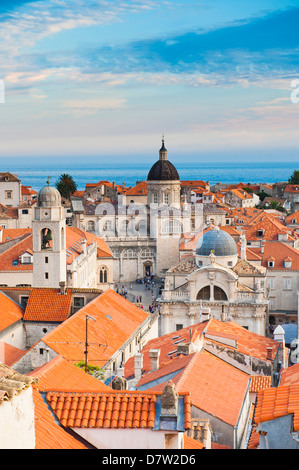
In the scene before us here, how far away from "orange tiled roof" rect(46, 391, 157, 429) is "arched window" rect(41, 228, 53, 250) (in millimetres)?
24197

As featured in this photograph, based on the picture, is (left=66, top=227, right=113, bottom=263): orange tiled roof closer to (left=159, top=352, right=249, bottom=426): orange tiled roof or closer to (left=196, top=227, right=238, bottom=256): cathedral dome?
(left=196, top=227, right=238, bottom=256): cathedral dome

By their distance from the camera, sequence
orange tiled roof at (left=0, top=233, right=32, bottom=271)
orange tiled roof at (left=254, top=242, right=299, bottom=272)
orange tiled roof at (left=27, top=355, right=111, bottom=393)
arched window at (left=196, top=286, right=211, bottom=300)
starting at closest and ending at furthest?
orange tiled roof at (left=27, top=355, right=111, bottom=393) → arched window at (left=196, top=286, right=211, bottom=300) → orange tiled roof at (left=0, top=233, right=32, bottom=271) → orange tiled roof at (left=254, top=242, right=299, bottom=272)

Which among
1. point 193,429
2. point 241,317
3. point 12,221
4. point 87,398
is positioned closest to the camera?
point 87,398

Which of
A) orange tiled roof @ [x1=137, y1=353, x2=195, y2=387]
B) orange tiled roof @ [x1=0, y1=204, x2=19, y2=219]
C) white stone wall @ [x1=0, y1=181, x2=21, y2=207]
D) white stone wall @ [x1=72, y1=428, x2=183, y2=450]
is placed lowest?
orange tiled roof @ [x1=137, y1=353, x2=195, y2=387]

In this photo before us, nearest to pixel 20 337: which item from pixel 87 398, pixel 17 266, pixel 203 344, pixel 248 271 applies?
pixel 203 344

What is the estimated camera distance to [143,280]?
6569 cm

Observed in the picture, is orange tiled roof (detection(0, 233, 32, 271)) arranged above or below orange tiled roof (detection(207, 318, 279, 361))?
above

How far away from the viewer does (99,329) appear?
26.6 m

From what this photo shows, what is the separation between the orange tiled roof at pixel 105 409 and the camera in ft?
32.5

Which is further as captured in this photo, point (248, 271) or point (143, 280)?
point (143, 280)

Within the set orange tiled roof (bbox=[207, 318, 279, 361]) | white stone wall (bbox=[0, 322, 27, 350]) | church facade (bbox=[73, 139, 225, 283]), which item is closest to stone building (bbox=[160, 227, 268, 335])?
orange tiled roof (bbox=[207, 318, 279, 361])

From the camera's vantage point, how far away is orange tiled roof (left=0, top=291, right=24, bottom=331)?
90.5 feet

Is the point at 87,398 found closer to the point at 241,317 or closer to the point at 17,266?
the point at 241,317
